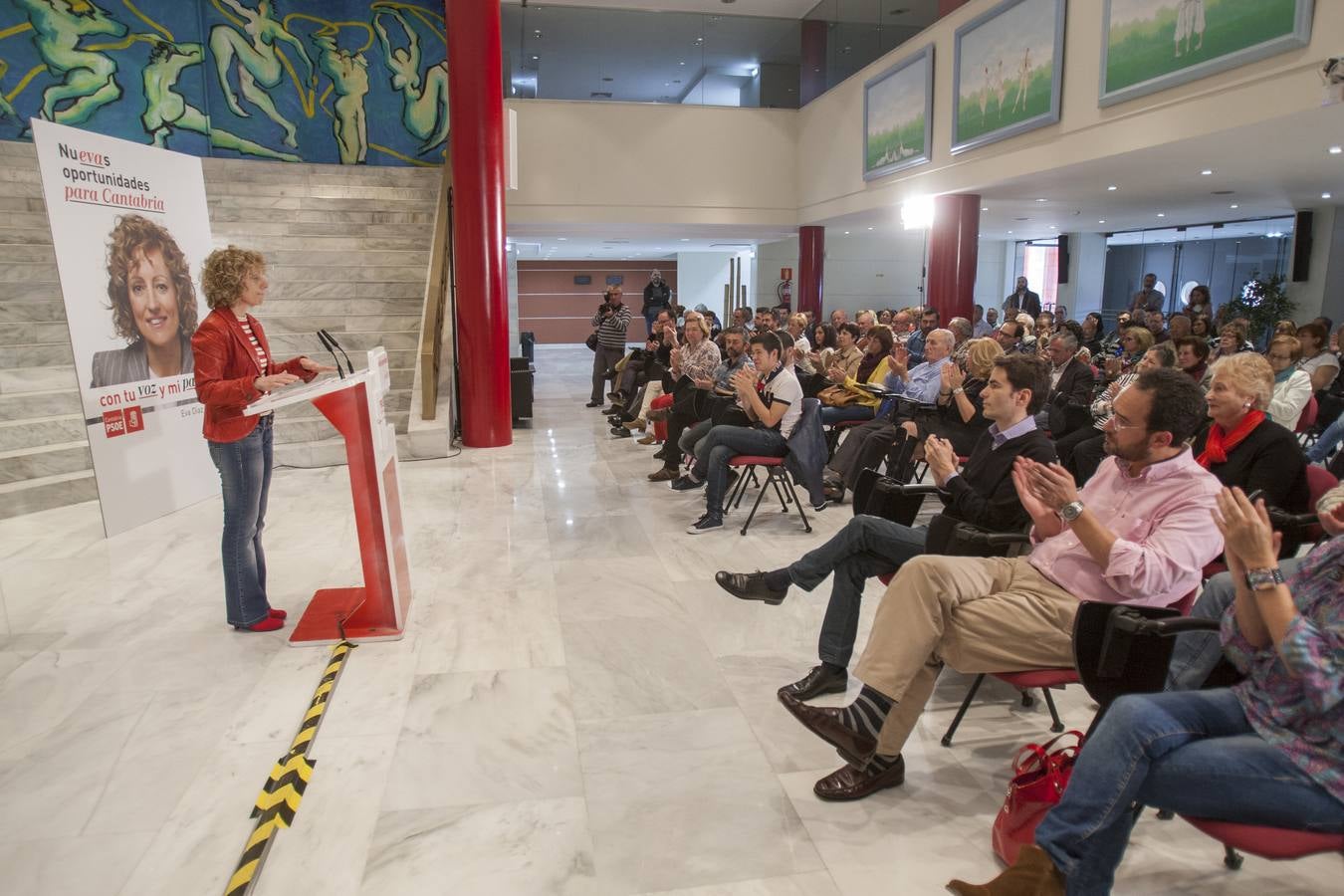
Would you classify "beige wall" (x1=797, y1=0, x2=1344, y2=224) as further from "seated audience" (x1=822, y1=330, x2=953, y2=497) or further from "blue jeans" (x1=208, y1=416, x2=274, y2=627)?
"blue jeans" (x1=208, y1=416, x2=274, y2=627)

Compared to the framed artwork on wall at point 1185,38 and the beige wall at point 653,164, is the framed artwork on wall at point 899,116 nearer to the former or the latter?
the beige wall at point 653,164

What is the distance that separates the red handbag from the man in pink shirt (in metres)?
0.27

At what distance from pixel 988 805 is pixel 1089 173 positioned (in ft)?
26.1

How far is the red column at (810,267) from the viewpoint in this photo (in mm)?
14008

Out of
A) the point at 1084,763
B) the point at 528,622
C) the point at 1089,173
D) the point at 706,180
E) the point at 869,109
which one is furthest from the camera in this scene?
the point at 706,180

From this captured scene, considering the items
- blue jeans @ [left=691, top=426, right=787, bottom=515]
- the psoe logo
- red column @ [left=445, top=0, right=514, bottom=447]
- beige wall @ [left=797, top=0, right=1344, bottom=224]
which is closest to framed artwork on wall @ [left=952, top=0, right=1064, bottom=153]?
beige wall @ [left=797, top=0, right=1344, bottom=224]

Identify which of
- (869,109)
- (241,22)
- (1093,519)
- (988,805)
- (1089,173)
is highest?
(241,22)

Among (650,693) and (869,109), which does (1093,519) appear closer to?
(650,693)

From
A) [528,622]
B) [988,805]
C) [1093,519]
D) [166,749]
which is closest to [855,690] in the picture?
[988,805]

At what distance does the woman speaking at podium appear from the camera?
3.40 m

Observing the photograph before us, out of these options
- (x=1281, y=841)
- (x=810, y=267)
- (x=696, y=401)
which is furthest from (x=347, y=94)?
(x=1281, y=841)

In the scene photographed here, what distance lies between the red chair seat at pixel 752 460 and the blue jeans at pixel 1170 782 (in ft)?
10.9

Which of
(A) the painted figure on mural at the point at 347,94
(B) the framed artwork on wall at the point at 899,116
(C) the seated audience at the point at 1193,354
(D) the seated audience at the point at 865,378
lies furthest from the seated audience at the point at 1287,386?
(A) the painted figure on mural at the point at 347,94

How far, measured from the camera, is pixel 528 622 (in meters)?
3.84
